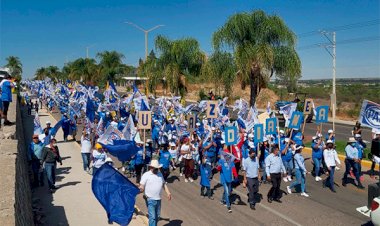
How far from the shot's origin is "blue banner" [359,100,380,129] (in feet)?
27.8

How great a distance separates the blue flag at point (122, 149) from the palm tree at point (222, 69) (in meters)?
14.5

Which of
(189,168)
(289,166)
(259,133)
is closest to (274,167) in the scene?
(259,133)

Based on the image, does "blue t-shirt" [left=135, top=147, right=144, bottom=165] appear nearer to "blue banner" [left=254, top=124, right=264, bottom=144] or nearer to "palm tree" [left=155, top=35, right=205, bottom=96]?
"blue banner" [left=254, top=124, right=264, bottom=144]

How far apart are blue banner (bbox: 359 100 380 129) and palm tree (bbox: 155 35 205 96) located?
65.8 ft

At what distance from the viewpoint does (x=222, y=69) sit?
24953 millimetres

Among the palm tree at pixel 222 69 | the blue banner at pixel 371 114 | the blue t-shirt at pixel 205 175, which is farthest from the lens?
the palm tree at pixel 222 69

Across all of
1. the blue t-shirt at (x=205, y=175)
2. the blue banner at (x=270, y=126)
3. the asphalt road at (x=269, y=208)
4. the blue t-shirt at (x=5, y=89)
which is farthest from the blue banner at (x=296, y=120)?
the blue t-shirt at (x=5, y=89)

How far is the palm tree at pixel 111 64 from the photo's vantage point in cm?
5313

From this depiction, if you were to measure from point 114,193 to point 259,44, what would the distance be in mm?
16993

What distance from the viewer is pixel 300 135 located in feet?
44.8

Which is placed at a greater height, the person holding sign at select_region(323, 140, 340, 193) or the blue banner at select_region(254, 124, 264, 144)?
the blue banner at select_region(254, 124, 264, 144)

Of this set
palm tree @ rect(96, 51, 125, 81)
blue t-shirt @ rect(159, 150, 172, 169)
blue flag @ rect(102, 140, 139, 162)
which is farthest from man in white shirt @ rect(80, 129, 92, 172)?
palm tree @ rect(96, 51, 125, 81)

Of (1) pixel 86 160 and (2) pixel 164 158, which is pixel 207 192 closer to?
(2) pixel 164 158

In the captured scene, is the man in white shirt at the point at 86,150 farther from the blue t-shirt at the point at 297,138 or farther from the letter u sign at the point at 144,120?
the blue t-shirt at the point at 297,138
